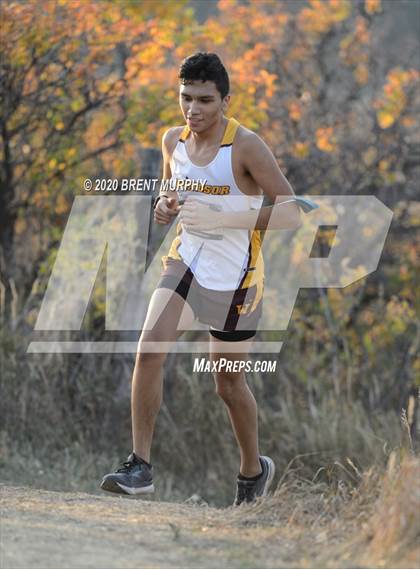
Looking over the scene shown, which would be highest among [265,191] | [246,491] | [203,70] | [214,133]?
[203,70]

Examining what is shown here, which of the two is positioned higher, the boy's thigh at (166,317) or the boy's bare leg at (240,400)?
the boy's thigh at (166,317)

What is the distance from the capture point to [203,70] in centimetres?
561

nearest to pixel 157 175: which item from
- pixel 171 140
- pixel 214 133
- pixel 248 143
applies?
pixel 171 140

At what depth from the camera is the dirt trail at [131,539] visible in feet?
14.4

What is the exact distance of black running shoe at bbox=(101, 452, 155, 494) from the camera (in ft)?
17.9

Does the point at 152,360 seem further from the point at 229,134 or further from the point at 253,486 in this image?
the point at 229,134

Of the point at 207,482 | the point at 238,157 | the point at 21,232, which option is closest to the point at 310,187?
the point at 21,232

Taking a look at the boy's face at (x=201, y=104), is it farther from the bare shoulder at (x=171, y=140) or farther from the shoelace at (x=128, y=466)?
the shoelace at (x=128, y=466)

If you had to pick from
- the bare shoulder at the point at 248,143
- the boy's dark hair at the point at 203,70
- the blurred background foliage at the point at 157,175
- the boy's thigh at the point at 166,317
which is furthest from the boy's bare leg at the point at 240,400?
the blurred background foliage at the point at 157,175

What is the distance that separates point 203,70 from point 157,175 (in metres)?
4.34

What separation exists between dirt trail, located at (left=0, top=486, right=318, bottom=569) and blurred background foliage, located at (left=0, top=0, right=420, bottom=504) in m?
3.19

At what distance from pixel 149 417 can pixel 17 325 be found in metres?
4.26

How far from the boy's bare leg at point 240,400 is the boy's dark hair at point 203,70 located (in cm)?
121

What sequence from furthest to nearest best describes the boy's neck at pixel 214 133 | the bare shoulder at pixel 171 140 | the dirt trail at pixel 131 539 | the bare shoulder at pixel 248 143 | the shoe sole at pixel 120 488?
the bare shoulder at pixel 171 140 < the boy's neck at pixel 214 133 < the bare shoulder at pixel 248 143 < the shoe sole at pixel 120 488 < the dirt trail at pixel 131 539
